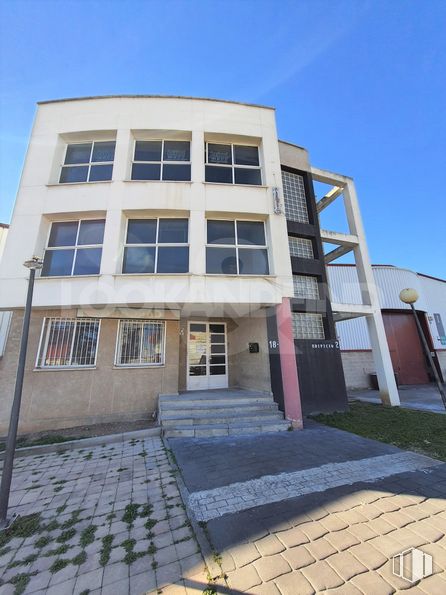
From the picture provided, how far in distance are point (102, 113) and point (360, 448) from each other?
12620 millimetres

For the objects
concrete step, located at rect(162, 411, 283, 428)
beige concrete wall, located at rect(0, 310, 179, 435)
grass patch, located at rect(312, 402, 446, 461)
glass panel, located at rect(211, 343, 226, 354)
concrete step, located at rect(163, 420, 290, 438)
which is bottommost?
grass patch, located at rect(312, 402, 446, 461)

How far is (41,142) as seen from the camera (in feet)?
27.8

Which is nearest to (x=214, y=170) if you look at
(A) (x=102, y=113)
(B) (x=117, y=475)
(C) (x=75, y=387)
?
(A) (x=102, y=113)

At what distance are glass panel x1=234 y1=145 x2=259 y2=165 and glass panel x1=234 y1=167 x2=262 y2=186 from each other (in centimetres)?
35

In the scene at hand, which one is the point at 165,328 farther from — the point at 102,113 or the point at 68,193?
the point at 102,113

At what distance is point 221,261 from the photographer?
304 inches

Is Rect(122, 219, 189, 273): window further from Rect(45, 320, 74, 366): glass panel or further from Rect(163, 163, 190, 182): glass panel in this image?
Rect(45, 320, 74, 366): glass panel

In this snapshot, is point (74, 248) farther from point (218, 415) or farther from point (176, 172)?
point (218, 415)

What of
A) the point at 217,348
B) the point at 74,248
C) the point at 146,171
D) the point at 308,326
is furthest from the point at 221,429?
the point at 146,171

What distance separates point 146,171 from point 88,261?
369cm

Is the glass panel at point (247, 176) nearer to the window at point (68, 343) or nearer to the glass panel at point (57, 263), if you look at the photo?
the glass panel at point (57, 263)

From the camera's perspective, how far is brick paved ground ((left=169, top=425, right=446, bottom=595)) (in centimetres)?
211

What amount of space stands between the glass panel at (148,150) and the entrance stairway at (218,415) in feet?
26.5

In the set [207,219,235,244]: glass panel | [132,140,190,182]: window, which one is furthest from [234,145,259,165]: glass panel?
[207,219,235,244]: glass panel
